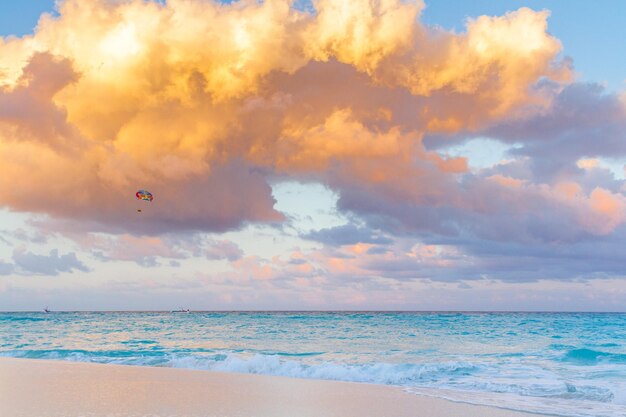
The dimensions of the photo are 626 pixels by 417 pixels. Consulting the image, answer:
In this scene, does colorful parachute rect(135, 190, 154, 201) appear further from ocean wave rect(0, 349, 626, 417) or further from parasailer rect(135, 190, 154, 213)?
ocean wave rect(0, 349, 626, 417)

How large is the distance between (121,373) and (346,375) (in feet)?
26.6

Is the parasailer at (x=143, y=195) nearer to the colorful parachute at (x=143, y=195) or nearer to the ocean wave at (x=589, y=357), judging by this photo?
the colorful parachute at (x=143, y=195)

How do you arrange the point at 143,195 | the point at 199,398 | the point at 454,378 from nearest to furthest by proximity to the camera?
the point at 199,398 < the point at 454,378 < the point at 143,195

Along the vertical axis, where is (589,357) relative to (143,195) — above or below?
below

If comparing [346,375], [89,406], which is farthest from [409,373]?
[89,406]

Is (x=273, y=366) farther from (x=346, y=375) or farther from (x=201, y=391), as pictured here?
(x=201, y=391)

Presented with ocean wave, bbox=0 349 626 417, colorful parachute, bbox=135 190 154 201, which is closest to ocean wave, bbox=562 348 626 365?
ocean wave, bbox=0 349 626 417

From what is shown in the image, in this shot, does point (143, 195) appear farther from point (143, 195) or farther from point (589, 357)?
point (589, 357)

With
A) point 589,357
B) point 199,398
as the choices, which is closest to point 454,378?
point 199,398

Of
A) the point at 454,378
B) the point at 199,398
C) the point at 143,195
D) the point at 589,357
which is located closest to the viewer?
the point at 199,398

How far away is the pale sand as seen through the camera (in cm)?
1321

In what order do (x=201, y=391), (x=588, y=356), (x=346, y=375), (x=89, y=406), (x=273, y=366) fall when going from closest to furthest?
(x=89, y=406) → (x=201, y=391) → (x=346, y=375) → (x=273, y=366) → (x=588, y=356)

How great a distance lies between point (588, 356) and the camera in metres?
32.8

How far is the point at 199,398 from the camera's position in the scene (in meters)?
15.5
